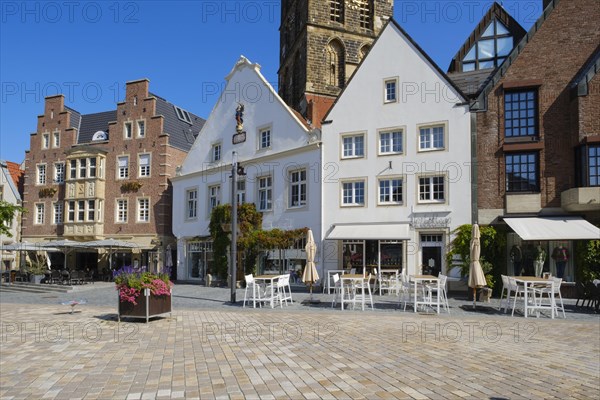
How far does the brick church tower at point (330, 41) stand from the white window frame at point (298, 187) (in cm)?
1642

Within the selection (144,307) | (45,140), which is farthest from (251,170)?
(45,140)

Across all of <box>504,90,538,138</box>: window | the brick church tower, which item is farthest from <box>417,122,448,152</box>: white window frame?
the brick church tower

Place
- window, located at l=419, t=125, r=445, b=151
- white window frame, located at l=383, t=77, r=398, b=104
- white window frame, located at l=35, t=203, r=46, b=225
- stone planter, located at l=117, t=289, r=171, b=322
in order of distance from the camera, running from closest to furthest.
Answer: stone planter, located at l=117, t=289, r=171, b=322
window, located at l=419, t=125, r=445, b=151
white window frame, located at l=383, t=77, r=398, b=104
white window frame, located at l=35, t=203, r=46, b=225

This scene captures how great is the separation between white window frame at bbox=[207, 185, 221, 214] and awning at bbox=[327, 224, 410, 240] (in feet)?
29.2

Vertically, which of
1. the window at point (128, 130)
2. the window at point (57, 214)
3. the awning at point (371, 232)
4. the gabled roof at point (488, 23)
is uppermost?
the gabled roof at point (488, 23)

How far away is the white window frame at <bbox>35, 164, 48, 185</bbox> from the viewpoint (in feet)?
123

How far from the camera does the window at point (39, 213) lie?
37031 millimetres

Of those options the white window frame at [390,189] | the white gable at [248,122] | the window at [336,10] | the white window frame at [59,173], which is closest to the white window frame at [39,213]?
the white window frame at [59,173]

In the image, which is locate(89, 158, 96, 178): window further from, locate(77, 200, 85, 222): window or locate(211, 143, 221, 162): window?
locate(211, 143, 221, 162): window

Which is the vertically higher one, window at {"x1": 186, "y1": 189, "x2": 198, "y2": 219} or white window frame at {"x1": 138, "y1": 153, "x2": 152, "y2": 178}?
white window frame at {"x1": 138, "y1": 153, "x2": 152, "y2": 178}

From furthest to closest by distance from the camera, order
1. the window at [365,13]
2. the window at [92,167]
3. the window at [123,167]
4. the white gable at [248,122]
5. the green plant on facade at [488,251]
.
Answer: the window at [365,13], the window at [92,167], the window at [123,167], the white gable at [248,122], the green plant on facade at [488,251]

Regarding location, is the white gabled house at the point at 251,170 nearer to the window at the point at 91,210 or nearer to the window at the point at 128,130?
the window at the point at 128,130

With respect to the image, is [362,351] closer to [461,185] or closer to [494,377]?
[494,377]

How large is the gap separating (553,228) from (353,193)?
27.2ft
